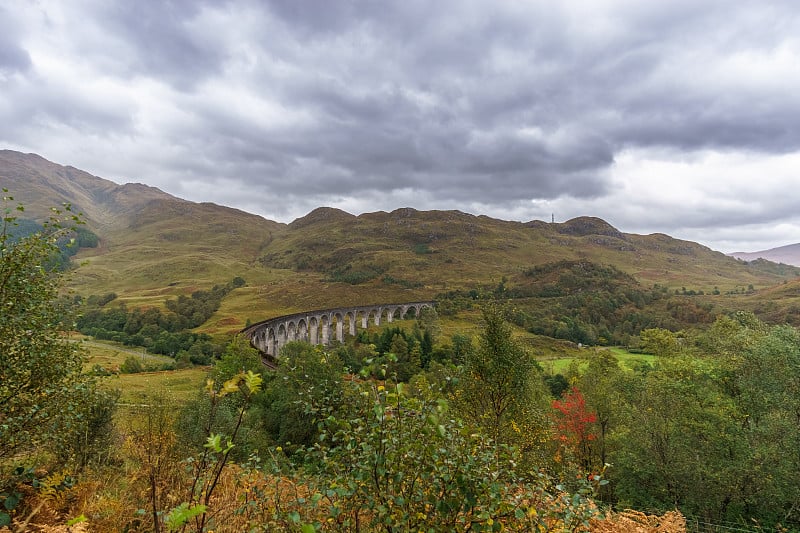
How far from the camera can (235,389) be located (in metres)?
3.70

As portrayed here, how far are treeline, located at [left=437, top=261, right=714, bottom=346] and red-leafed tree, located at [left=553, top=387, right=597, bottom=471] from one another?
2049 inches

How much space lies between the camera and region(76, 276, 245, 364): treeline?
81.1 metres

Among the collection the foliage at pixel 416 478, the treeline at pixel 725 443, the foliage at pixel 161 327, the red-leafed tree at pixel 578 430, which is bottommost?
the foliage at pixel 161 327

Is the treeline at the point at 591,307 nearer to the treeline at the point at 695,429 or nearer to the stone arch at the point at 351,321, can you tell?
the stone arch at the point at 351,321

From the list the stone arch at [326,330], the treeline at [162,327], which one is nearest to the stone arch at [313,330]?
the stone arch at [326,330]

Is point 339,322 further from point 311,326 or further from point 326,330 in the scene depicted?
point 311,326

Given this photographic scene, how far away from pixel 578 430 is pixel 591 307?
118m

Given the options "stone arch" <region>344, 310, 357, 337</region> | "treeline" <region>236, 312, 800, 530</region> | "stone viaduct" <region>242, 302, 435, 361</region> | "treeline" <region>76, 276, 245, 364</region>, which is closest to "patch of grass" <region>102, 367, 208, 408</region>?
"stone viaduct" <region>242, 302, 435, 361</region>

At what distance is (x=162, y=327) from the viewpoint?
101688 millimetres

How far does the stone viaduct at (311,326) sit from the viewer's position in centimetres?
8388

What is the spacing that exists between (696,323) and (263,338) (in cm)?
13204

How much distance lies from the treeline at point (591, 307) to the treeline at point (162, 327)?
241ft

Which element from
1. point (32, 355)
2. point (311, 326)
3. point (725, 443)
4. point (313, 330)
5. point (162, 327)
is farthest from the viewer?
point (311, 326)

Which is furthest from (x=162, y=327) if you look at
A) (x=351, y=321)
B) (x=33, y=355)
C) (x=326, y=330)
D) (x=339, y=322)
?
(x=33, y=355)
